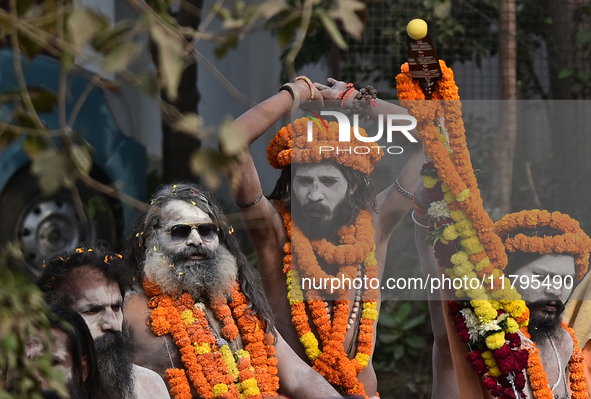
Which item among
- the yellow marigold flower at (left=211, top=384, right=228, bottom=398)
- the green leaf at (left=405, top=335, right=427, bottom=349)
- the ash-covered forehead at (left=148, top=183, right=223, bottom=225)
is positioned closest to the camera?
the yellow marigold flower at (left=211, top=384, right=228, bottom=398)

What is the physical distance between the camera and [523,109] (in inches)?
211

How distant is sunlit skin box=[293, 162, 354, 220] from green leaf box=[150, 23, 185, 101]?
267 centimetres

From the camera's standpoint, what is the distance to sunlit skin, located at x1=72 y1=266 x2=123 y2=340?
300 centimetres

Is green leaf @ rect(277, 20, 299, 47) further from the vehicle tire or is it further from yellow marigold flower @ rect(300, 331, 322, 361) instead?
the vehicle tire

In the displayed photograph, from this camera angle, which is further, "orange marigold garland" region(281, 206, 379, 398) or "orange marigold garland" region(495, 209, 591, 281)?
"orange marigold garland" region(495, 209, 591, 281)

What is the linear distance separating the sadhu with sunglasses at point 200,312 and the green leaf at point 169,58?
7.74ft

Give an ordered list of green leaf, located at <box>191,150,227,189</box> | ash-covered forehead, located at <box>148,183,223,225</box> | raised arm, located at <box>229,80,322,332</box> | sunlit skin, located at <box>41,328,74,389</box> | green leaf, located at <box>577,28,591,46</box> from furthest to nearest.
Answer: green leaf, located at <box>577,28,591,46</box>
raised arm, located at <box>229,80,322,332</box>
ash-covered forehead, located at <box>148,183,223,225</box>
sunlit skin, located at <box>41,328,74,389</box>
green leaf, located at <box>191,150,227,189</box>

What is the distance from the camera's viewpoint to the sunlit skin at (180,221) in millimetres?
3354

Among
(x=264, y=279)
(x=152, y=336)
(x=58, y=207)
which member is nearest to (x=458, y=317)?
(x=264, y=279)

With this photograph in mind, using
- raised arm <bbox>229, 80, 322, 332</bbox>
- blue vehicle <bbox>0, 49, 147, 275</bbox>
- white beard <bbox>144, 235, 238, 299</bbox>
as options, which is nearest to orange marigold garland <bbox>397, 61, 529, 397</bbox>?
raised arm <bbox>229, 80, 322, 332</bbox>

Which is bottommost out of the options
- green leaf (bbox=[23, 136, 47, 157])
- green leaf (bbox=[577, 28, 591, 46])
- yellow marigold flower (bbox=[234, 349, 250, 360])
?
green leaf (bbox=[23, 136, 47, 157])

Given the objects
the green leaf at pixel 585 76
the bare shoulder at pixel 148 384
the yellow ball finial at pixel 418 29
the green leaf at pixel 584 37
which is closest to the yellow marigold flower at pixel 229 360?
the bare shoulder at pixel 148 384

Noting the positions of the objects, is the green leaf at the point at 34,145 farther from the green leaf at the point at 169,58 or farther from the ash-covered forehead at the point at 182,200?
the ash-covered forehead at the point at 182,200

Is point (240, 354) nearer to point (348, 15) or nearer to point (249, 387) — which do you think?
point (249, 387)
